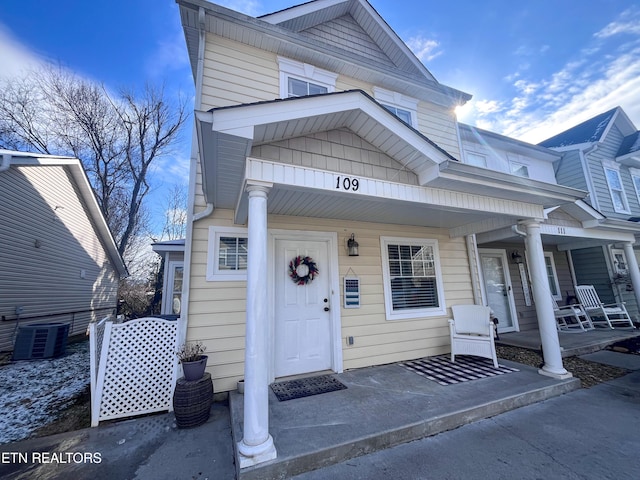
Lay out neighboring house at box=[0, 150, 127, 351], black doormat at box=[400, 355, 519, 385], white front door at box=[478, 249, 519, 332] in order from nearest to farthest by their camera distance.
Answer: black doormat at box=[400, 355, 519, 385] → neighboring house at box=[0, 150, 127, 351] → white front door at box=[478, 249, 519, 332]

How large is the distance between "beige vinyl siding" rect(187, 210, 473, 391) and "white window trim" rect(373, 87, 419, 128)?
255 cm

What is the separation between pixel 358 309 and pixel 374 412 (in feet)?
5.45

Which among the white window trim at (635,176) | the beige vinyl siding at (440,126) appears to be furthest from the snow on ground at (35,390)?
the white window trim at (635,176)

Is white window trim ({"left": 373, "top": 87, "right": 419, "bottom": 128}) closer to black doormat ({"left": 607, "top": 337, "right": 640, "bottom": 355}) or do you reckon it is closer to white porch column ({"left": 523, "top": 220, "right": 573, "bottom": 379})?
white porch column ({"left": 523, "top": 220, "right": 573, "bottom": 379})

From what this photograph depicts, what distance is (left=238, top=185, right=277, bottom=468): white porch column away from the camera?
6.78 feet

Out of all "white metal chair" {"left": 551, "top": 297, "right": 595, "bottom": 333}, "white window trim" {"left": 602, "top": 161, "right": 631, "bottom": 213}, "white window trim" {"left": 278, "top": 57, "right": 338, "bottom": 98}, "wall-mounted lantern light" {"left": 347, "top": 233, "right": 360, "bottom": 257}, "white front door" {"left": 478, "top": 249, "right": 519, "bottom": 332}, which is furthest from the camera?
"white window trim" {"left": 602, "top": 161, "right": 631, "bottom": 213}

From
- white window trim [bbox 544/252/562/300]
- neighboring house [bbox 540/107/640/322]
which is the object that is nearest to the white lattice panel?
white window trim [bbox 544/252/562/300]

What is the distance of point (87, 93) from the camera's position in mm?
11273

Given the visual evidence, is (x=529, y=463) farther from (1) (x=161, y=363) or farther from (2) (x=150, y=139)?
(2) (x=150, y=139)

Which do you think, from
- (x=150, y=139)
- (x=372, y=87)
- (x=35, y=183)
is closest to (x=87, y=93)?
(x=150, y=139)

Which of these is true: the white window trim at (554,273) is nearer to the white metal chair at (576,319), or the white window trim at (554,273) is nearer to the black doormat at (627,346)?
the white metal chair at (576,319)

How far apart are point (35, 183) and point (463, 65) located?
36.5ft

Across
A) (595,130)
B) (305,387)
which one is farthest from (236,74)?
(595,130)

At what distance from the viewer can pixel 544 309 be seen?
155 inches
